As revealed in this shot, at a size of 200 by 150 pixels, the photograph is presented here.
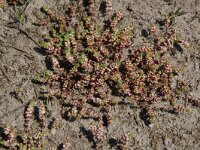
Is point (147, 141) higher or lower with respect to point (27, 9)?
lower

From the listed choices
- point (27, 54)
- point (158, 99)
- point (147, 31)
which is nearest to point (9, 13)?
point (27, 54)

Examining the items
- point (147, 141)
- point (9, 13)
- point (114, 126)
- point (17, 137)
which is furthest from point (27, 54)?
point (147, 141)

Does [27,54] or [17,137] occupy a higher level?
[27,54]

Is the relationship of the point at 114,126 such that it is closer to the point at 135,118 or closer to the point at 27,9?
the point at 135,118

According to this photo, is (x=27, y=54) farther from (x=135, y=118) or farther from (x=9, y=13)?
(x=135, y=118)

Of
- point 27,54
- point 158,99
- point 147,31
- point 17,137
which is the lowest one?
point 17,137

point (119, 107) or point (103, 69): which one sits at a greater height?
point (103, 69)
